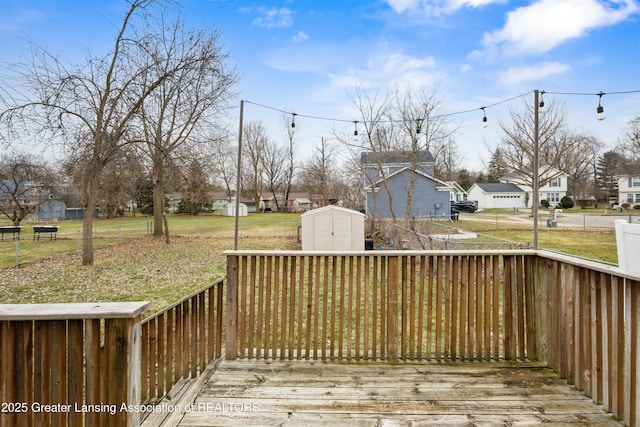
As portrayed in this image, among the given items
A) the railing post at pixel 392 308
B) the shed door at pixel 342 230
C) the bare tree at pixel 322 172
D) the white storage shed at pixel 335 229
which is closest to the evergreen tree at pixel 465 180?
the bare tree at pixel 322 172

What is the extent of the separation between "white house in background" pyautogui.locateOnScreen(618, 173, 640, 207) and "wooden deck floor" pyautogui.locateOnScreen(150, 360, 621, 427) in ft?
154

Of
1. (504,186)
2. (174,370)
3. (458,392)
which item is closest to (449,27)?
(458,392)

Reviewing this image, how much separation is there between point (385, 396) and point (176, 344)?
1.47 m

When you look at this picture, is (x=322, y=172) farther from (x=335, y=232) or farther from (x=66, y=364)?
(x=66, y=364)

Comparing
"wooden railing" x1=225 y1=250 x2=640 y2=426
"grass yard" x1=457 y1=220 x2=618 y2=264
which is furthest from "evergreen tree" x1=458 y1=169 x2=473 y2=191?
"wooden railing" x1=225 y1=250 x2=640 y2=426

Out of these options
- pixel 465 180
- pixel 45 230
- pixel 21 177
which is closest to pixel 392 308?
pixel 45 230

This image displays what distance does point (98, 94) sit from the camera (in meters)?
9.21

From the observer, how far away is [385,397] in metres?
2.25

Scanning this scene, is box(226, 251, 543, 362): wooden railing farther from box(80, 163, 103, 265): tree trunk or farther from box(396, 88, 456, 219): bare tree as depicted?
box(396, 88, 456, 219): bare tree

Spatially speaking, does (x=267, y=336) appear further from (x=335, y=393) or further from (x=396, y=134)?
(x=396, y=134)

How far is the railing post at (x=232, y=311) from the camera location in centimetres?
279

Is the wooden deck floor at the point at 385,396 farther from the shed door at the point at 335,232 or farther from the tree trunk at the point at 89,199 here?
the tree trunk at the point at 89,199

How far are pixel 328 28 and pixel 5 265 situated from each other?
1097 centimetres

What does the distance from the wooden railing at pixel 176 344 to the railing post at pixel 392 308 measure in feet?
4.63
